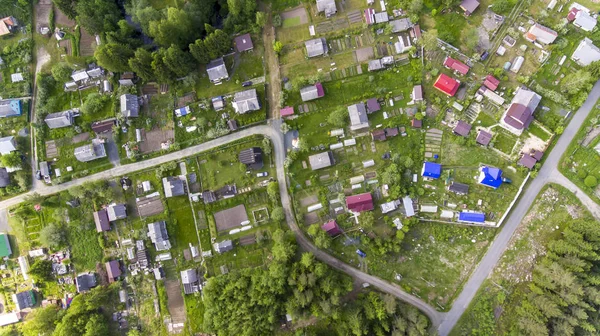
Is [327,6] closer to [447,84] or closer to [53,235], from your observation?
[447,84]

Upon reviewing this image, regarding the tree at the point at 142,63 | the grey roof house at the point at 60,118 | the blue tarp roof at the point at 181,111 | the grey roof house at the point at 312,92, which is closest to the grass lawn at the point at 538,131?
the grey roof house at the point at 312,92

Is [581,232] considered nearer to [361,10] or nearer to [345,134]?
[345,134]

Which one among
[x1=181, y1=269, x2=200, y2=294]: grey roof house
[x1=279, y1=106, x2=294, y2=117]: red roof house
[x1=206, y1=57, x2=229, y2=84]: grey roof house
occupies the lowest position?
[x1=181, y1=269, x2=200, y2=294]: grey roof house

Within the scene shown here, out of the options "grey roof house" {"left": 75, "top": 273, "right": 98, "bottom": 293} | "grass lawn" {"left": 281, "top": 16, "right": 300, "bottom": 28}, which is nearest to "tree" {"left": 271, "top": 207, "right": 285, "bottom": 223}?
"grass lawn" {"left": 281, "top": 16, "right": 300, "bottom": 28}

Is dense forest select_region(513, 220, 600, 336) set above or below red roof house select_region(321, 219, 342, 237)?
below

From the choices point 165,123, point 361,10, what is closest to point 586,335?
point 361,10

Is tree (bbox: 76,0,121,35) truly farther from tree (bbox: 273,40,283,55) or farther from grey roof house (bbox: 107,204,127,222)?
grey roof house (bbox: 107,204,127,222)

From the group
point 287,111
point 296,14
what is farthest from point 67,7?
point 287,111
